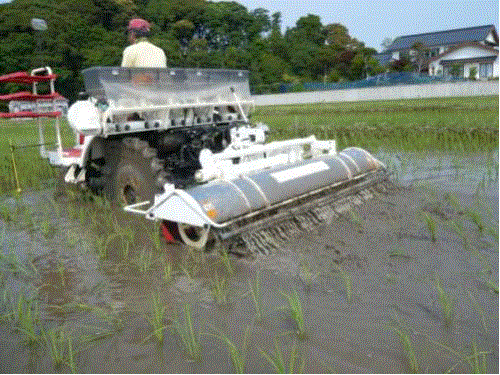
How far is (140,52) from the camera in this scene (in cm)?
497

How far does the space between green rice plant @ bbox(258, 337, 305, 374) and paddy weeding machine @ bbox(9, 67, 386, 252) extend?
1.16 m

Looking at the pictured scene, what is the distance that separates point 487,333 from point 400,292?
1.78ft

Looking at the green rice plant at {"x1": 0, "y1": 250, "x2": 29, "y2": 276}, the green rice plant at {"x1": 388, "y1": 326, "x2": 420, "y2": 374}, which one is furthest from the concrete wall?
the green rice plant at {"x1": 388, "y1": 326, "x2": 420, "y2": 374}

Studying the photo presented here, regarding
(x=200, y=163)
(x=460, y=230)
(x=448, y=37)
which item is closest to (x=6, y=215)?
(x=200, y=163)

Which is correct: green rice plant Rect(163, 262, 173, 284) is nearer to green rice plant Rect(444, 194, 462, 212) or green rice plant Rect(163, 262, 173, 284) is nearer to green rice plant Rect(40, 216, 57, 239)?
green rice plant Rect(40, 216, 57, 239)

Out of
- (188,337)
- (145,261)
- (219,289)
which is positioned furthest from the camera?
(145,261)

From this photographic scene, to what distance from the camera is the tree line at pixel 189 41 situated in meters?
30.0

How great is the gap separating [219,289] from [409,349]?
44.1 inches

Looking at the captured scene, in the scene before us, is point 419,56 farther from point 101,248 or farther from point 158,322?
point 158,322

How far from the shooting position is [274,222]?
146 inches

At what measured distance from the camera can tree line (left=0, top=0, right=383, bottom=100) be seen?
30031 millimetres

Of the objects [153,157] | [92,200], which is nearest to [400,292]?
[153,157]

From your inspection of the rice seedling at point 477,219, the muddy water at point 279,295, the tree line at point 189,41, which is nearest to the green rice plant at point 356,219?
the muddy water at point 279,295

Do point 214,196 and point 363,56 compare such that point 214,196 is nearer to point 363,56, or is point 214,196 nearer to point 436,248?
point 436,248
